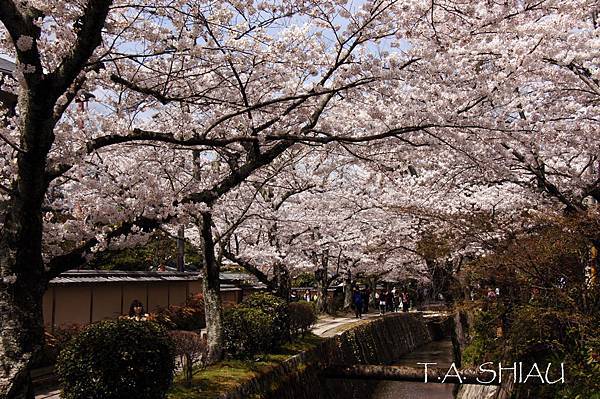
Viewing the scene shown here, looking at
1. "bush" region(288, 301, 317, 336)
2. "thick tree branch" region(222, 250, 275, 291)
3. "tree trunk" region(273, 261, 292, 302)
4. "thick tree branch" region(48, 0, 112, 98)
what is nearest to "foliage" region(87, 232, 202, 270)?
"tree trunk" region(273, 261, 292, 302)

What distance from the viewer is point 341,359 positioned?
16.3 metres

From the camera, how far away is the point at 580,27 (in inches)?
364

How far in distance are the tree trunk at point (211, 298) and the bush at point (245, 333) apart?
0.72ft

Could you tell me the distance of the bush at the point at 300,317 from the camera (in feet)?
46.7

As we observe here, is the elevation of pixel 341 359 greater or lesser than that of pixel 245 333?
lesser

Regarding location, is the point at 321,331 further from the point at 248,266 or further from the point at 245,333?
the point at 245,333

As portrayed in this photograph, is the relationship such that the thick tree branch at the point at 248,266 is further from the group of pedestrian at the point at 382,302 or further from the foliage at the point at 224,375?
the group of pedestrian at the point at 382,302

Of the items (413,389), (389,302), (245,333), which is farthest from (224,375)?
(389,302)

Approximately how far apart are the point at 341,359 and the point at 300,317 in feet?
7.85

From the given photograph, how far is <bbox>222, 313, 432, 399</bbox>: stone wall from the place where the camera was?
33.4 ft

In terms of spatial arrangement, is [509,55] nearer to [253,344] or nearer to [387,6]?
[387,6]

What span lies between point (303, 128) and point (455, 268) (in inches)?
421

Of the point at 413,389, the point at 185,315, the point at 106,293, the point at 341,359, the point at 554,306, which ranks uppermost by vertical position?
the point at 106,293

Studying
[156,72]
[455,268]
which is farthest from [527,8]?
[455,268]
